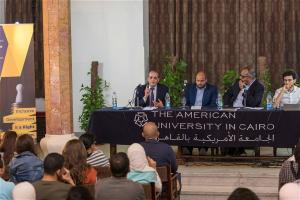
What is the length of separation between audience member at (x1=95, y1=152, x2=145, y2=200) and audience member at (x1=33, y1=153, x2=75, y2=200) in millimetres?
269

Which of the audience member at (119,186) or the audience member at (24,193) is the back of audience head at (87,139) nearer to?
the audience member at (119,186)

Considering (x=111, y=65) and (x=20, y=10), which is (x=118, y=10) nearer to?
(x=111, y=65)

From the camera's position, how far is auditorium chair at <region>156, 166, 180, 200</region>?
6.38m

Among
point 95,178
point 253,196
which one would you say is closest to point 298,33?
point 95,178

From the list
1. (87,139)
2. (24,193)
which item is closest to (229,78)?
(87,139)

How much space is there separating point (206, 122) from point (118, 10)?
3854 millimetres

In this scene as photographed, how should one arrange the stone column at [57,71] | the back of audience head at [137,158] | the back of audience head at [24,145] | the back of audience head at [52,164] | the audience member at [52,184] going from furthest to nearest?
the stone column at [57,71], the back of audience head at [24,145], the back of audience head at [137,158], the back of audience head at [52,164], the audience member at [52,184]

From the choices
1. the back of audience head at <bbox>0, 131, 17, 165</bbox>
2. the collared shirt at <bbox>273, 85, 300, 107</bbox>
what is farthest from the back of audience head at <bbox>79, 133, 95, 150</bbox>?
the collared shirt at <bbox>273, 85, 300, 107</bbox>

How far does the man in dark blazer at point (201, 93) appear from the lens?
9578mm

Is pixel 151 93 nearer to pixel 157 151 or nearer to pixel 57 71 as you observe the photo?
pixel 57 71

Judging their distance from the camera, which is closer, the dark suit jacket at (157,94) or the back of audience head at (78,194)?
the back of audience head at (78,194)

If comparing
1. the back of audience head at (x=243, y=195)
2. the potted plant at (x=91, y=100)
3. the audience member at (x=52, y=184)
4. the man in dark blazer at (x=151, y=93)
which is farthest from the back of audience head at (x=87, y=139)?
the potted plant at (x=91, y=100)

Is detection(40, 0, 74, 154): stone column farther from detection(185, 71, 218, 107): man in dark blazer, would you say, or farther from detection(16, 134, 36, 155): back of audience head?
detection(16, 134, 36, 155): back of audience head

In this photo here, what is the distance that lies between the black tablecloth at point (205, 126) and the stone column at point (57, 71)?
0.95m
